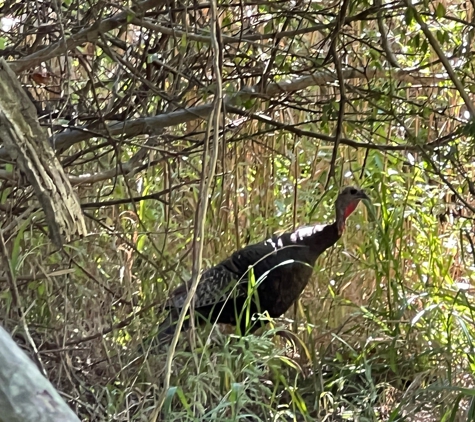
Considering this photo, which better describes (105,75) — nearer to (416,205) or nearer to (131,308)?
(131,308)

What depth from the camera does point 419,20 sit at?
1515 mm

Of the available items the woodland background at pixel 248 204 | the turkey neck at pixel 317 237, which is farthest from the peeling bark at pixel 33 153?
the turkey neck at pixel 317 237

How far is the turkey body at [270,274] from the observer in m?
2.29

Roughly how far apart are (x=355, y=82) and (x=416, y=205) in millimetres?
467

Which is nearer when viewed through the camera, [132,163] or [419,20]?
[419,20]

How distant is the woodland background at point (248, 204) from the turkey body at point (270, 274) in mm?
84

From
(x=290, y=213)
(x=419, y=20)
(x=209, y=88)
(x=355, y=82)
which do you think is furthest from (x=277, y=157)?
(x=419, y=20)

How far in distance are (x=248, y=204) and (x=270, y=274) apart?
0.38 meters

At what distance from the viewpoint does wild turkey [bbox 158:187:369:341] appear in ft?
7.50

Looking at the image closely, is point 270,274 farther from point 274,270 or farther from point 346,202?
point 346,202

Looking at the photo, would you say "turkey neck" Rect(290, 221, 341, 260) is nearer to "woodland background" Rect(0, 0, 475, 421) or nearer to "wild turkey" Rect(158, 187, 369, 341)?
"wild turkey" Rect(158, 187, 369, 341)

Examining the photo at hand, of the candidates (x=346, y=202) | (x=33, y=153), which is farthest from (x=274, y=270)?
(x=33, y=153)

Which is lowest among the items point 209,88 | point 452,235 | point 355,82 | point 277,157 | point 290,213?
point 452,235

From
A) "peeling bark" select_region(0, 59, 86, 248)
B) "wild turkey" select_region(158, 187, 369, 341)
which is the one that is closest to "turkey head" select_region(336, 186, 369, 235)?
"wild turkey" select_region(158, 187, 369, 341)
